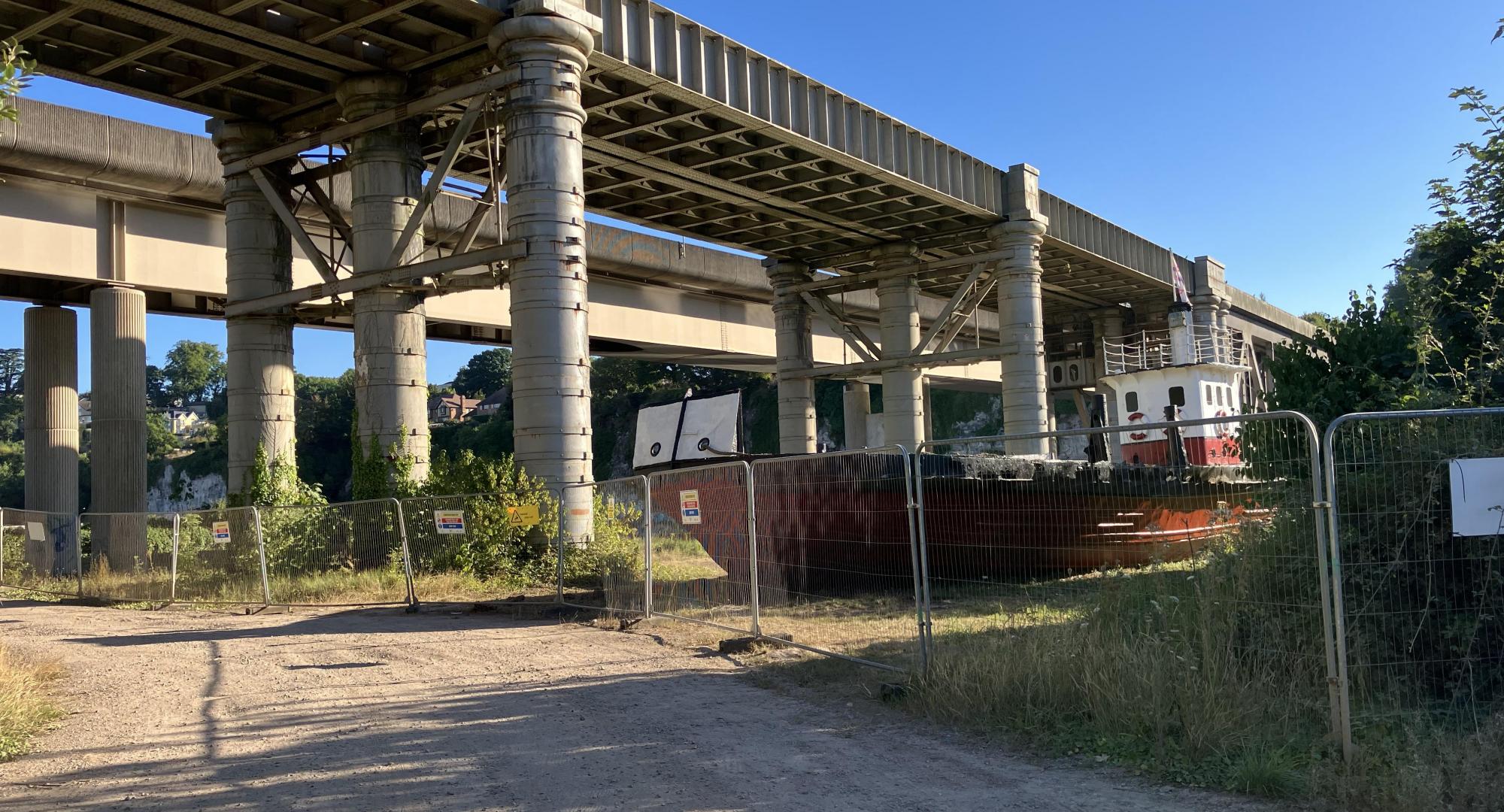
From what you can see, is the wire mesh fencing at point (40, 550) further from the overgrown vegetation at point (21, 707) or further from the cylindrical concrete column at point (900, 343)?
the cylindrical concrete column at point (900, 343)

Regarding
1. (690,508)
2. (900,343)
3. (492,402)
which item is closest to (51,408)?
(900,343)

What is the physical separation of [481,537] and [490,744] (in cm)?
1026

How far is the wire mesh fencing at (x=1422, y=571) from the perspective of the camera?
6902 millimetres

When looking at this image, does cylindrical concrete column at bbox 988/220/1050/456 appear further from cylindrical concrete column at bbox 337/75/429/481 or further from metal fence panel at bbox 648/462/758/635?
metal fence panel at bbox 648/462/758/635

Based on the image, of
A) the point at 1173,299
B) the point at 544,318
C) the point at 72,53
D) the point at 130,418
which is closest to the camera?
the point at 544,318

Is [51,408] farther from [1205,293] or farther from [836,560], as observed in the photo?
[1205,293]

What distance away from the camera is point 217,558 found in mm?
19688

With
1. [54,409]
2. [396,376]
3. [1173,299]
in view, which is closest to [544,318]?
[396,376]

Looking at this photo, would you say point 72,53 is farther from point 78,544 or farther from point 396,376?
point 78,544

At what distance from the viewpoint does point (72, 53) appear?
1956 centimetres

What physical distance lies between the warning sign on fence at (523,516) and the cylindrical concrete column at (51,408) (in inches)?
715

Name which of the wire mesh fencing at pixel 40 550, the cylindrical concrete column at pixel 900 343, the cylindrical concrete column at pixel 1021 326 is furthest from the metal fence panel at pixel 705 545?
the cylindrical concrete column at pixel 900 343

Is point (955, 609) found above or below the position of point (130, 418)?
below

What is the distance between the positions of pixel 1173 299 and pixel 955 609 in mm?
41441
